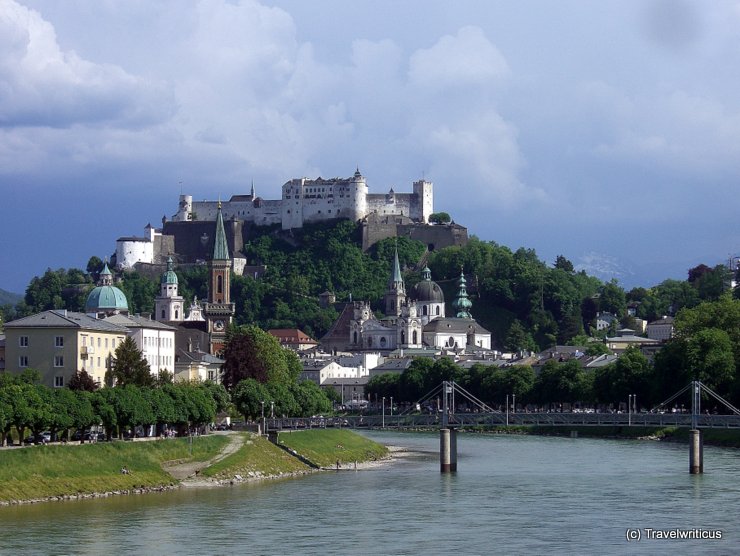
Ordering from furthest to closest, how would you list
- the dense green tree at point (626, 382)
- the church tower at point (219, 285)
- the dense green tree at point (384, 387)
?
the church tower at point (219, 285)
the dense green tree at point (384, 387)
the dense green tree at point (626, 382)

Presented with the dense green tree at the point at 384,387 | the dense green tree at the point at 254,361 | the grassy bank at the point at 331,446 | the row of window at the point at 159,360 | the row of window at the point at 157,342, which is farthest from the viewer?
the dense green tree at the point at 384,387

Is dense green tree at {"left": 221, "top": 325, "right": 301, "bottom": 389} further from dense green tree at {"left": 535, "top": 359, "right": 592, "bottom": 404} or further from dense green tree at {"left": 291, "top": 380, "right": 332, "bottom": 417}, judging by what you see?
dense green tree at {"left": 535, "top": 359, "right": 592, "bottom": 404}

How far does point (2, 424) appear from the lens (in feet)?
213

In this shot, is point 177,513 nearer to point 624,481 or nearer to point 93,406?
point 93,406

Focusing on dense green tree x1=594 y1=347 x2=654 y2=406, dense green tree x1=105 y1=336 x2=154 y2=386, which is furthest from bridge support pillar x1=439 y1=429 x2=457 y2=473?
dense green tree x1=594 y1=347 x2=654 y2=406

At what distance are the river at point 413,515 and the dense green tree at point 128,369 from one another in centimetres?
1314

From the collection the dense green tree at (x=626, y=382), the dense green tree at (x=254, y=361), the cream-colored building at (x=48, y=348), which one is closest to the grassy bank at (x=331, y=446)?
the dense green tree at (x=254, y=361)

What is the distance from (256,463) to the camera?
77.9 meters

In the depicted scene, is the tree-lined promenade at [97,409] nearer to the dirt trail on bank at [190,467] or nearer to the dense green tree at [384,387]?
the dirt trail on bank at [190,467]

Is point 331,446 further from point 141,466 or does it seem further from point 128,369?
point 141,466

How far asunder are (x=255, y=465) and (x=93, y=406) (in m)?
8.53

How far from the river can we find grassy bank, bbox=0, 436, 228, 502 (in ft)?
3.51

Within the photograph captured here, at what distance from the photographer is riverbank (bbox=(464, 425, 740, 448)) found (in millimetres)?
100875

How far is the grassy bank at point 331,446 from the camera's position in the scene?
85.6 meters
